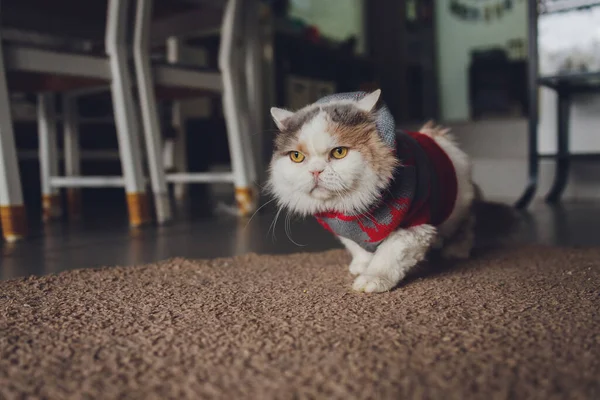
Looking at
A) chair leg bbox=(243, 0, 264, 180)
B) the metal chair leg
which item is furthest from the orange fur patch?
the metal chair leg

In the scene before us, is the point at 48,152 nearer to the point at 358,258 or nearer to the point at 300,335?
the point at 358,258

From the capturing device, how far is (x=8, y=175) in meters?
1.51

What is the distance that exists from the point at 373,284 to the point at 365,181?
188 mm

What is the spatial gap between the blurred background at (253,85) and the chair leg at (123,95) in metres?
0.01

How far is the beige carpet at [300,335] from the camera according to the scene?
55 cm

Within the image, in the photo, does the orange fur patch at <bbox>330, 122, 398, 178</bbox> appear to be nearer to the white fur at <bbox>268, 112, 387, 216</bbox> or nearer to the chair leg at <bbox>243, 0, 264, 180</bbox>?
the white fur at <bbox>268, 112, 387, 216</bbox>

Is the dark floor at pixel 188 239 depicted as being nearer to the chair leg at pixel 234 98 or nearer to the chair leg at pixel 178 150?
the chair leg at pixel 234 98

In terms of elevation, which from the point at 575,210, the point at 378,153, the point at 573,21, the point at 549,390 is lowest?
the point at 575,210

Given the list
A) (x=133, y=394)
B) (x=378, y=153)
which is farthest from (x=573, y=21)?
(x=133, y=394)

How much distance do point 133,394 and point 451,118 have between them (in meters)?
5.44

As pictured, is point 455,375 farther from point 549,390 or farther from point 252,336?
point 252,336

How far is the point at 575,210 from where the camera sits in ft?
7.39

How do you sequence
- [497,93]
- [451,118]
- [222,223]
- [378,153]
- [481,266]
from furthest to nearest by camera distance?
[451,118] → [497,93] → [222,223] → [481,266] → [378,153]

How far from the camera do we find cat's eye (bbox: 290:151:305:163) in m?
0.92
